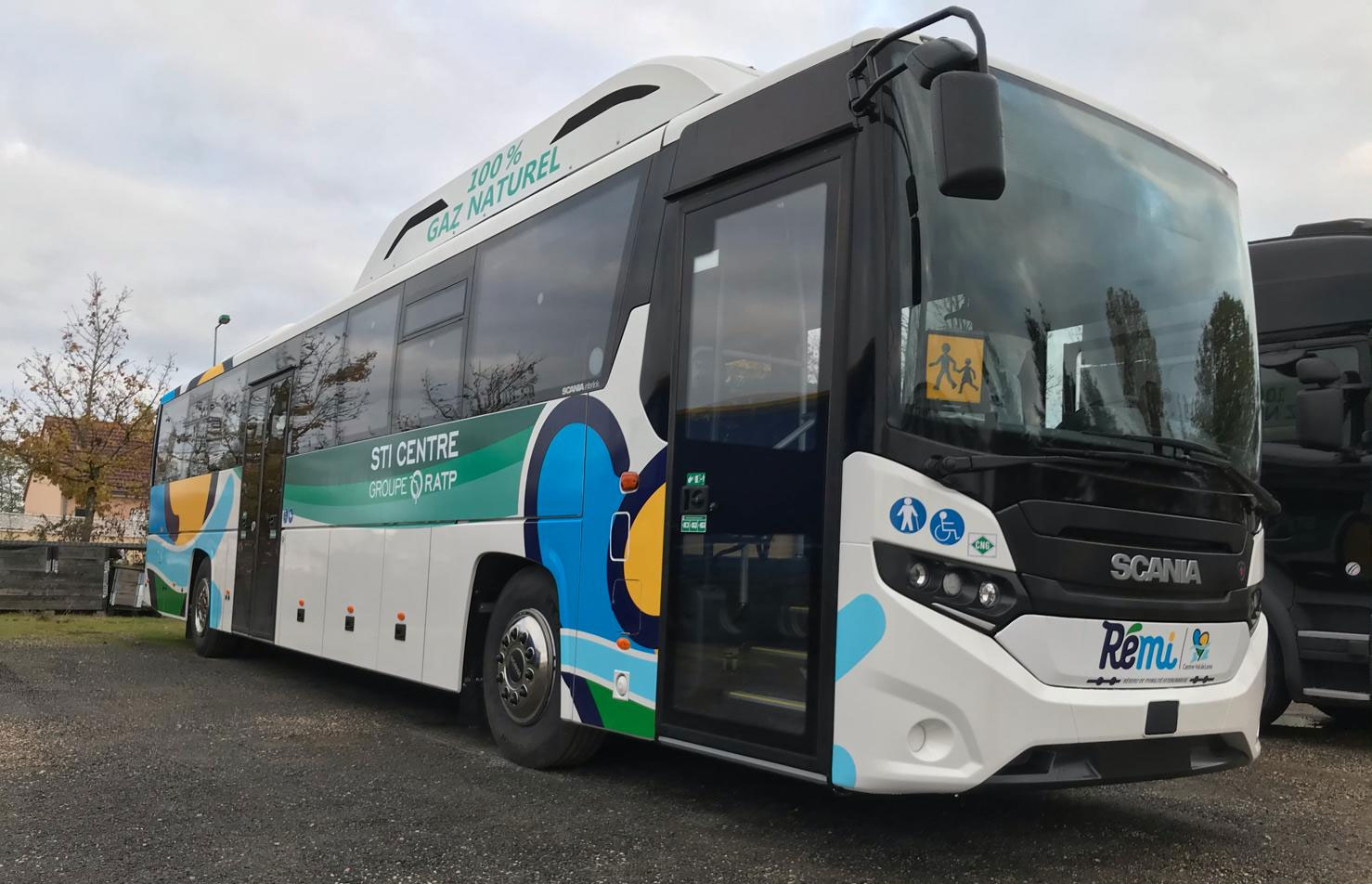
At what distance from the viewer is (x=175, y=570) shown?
13.6 metres

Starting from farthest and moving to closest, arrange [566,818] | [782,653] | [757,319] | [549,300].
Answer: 1. [549,300]
2. [566,818]
3. [757,319]
4. [782,653]

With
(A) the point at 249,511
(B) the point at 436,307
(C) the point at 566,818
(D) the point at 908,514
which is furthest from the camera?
(A) the point at 249,511

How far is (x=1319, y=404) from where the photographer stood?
5.57 metres

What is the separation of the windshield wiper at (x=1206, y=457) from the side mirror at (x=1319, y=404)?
113 centimetres

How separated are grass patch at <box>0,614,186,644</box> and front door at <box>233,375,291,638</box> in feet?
14.1

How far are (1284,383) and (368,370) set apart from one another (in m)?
6.50

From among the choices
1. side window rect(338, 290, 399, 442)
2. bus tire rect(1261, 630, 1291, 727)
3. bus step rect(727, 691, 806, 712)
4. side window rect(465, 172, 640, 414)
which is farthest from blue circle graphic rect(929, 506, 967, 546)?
side window rect(338, 290, 399, 442)

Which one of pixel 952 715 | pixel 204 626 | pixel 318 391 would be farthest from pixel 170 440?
pixel 952 715

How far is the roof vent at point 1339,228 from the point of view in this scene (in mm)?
8000

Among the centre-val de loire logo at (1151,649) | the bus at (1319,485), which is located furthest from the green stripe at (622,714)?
the bus at (1319,485)

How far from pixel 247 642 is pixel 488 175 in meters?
6.35

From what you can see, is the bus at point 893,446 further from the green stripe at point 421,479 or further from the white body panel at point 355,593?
the white body panel at point 355,593

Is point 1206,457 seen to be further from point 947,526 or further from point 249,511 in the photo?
point 249,511

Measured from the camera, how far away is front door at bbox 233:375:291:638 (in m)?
10.3
